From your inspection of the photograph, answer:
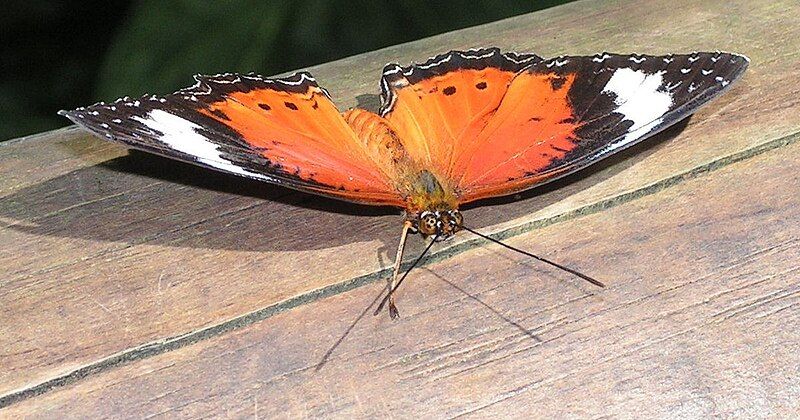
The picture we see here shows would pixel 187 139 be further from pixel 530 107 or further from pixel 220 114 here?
pixel 530 107

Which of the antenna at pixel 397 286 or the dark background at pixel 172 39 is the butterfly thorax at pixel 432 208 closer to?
the antenna at pixel 397 286

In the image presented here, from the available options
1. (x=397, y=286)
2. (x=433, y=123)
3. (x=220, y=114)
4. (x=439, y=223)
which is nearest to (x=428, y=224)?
(x=439, y=223)

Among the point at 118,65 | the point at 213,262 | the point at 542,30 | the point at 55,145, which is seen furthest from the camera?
the point at 118,65

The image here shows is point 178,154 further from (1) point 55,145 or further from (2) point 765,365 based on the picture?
(2) point 765,365

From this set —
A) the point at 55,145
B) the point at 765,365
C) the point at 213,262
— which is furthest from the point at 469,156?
the point at 55,145

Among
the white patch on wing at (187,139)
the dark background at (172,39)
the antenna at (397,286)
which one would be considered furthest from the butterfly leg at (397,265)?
the dark background at (172,39)

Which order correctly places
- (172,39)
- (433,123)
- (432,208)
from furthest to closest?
(172,39), (433,123), (432,208)
